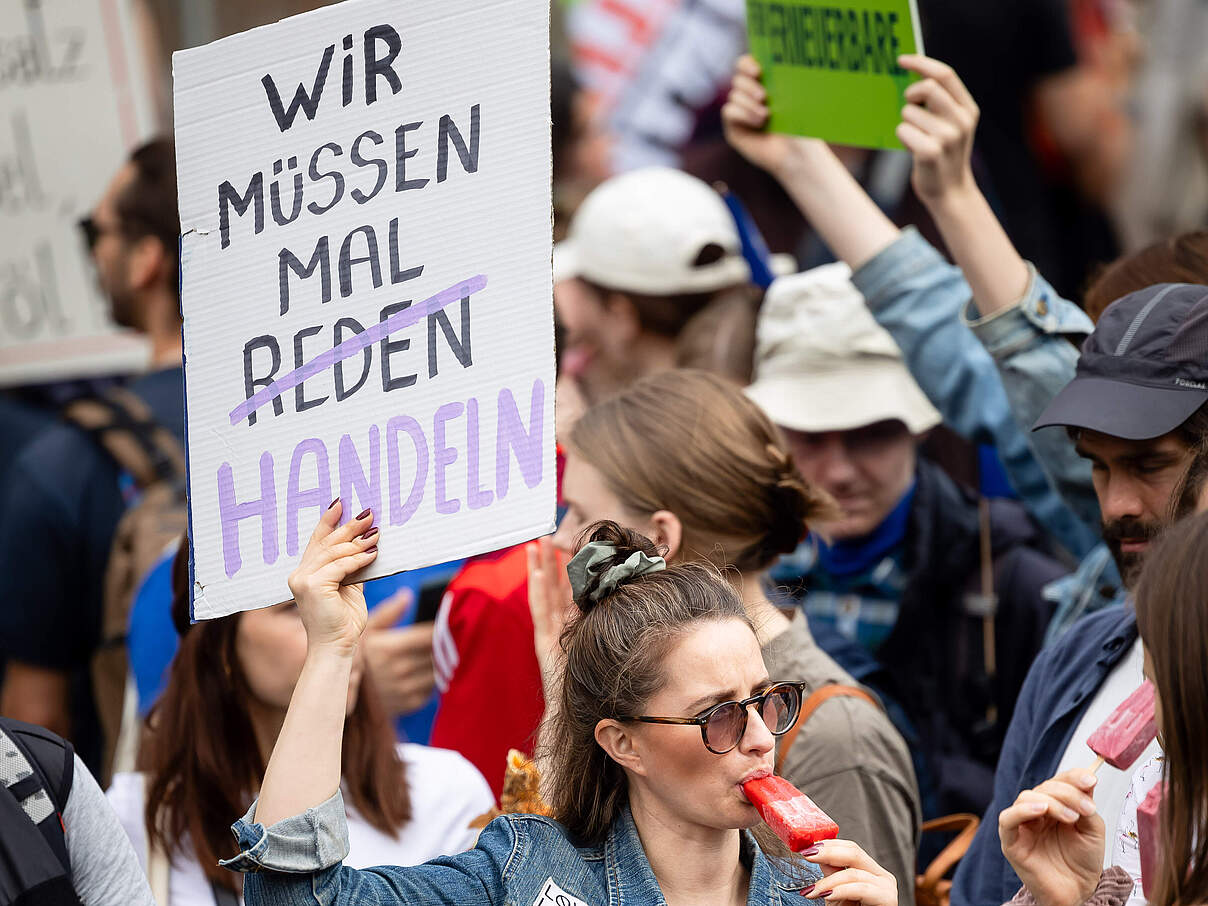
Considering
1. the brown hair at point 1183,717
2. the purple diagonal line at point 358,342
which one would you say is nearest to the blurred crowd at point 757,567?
the brown hair at point 1183,717

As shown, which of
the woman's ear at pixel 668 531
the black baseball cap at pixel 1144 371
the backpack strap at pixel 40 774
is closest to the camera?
the backpack strap at pixel 40 774

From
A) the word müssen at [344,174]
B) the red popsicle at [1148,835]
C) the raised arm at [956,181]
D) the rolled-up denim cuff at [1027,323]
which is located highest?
the word müssen at [344,174]

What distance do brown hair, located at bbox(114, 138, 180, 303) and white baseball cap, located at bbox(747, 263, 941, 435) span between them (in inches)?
62.9

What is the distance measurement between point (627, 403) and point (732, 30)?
328 centimetres

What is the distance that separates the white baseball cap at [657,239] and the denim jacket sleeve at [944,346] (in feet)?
4.62

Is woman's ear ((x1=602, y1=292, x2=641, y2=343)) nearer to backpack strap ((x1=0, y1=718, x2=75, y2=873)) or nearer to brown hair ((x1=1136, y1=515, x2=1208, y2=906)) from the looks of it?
backpack strap ((x1=0, y1=718, x2=75, y2=873))

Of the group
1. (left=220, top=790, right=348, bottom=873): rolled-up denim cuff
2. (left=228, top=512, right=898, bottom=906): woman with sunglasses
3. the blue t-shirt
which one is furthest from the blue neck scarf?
(left=220, top=790, right=348, bottom=873): rolled-up denim cuff

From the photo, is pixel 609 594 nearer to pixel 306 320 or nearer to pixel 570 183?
pixel 306 320

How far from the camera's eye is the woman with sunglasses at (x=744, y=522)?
2.53 metres

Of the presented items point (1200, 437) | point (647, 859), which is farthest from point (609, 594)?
point (1200, 437)

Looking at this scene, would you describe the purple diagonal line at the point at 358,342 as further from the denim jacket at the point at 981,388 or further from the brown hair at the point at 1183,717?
the denim jacket at the point at 981,388

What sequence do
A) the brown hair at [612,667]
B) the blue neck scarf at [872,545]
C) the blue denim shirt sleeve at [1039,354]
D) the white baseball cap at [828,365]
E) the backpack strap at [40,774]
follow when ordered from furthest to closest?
the white baseball cap at [828,365]
the blue neck scarf at [872,545]
the blue denim shirt sleeve at [1039,354]
the brown hair at [612,667]
the backpack strap at [40,774]

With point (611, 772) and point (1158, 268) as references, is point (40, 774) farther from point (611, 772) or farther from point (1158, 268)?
point (1158, 268)

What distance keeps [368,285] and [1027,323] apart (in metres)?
1.38
